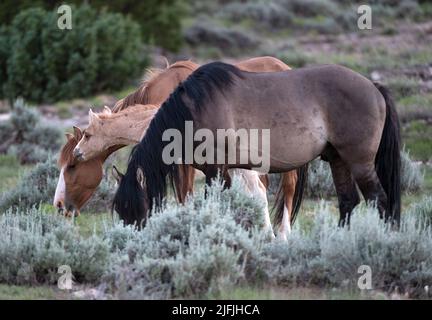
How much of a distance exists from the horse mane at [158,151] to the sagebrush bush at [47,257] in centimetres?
48

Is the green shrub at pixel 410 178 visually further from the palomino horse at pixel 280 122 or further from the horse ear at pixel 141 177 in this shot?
the horse ear at pixel 141 177

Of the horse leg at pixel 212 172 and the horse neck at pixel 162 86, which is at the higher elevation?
the horse neck at pixel 162 86

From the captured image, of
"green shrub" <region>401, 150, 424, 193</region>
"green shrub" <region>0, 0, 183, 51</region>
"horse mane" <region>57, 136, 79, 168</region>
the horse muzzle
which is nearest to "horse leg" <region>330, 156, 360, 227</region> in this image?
the horse muzzle

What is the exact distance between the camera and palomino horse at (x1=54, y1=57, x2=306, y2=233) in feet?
30.3

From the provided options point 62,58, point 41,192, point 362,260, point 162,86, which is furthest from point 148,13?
point 362,260

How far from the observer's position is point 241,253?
Answer: 6875 millimetres

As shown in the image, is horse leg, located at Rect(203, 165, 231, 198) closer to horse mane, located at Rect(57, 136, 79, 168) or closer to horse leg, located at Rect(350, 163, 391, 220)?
horse leg, located at Rect(350, 163, 391, 220)

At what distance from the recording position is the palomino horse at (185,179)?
9.23 meters

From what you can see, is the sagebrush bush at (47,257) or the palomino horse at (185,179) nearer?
the sagebrush bush at (47,257)

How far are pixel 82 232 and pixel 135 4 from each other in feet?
66.1

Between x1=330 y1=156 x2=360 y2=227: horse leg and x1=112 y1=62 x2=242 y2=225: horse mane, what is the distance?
135cm

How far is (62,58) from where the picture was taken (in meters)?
23.7

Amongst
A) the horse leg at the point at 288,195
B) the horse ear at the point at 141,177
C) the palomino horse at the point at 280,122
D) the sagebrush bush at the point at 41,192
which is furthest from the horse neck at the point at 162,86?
the horse ear at the point at 141,177
